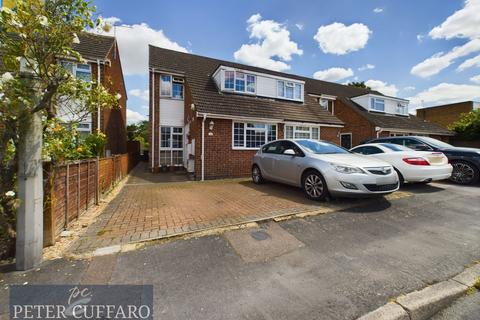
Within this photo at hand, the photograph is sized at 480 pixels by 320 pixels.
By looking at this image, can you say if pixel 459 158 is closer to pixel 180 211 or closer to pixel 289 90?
pixel 289 90

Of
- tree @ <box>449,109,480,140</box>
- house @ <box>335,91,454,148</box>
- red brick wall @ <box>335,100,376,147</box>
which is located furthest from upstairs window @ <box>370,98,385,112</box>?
tree @ <box>449,109,480,140</box>

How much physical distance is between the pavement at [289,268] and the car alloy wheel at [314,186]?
121 cm

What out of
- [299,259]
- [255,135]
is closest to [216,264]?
[299,259]

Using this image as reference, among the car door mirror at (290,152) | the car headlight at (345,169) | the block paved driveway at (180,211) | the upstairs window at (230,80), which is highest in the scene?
the upstairs window at (230,80)

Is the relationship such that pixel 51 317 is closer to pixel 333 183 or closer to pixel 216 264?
pixel 216 264

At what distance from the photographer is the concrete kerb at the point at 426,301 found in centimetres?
189

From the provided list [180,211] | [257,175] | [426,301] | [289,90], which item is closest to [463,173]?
Answer: [257,175]

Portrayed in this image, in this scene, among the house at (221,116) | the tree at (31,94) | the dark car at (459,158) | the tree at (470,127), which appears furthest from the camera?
the tree at (470,127)

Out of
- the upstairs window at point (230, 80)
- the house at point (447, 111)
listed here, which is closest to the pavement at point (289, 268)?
the upstairs window at point (230, 80)

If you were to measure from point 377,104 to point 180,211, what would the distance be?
21.3m

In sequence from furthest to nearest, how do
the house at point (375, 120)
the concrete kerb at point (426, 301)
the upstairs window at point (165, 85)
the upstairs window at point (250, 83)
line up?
1. the house at point (375, 120)
2. the upstairs window at point (165, 85)
3. the upstairs window at point (250, 83)
4. the concrete kerb at point (426, 301)

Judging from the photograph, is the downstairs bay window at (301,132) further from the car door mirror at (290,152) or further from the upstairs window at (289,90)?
the car door mirror at (290,152)

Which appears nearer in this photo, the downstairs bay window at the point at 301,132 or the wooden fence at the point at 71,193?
the wooden fence at the point at 71,193

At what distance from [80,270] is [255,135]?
933 cm
